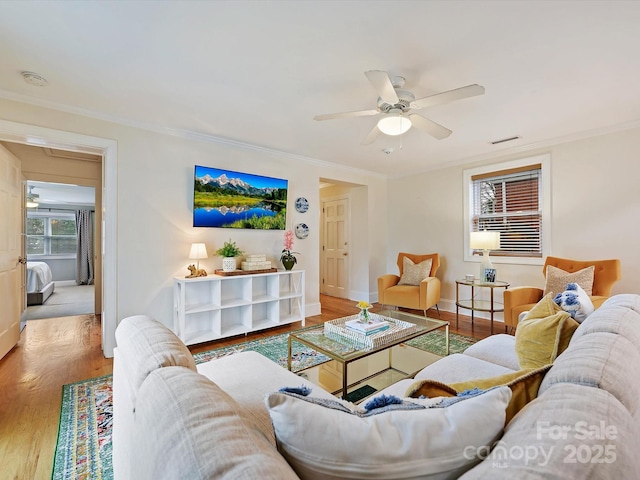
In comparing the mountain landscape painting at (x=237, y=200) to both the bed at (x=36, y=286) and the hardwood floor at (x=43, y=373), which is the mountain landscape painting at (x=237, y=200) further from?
the bed at (x=36, y=286)

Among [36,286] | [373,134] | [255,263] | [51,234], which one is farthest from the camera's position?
[51,234]

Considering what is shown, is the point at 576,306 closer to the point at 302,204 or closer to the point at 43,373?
the point at 302,204

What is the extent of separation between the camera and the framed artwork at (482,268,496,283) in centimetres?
375

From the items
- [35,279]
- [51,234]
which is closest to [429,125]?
[35,279]

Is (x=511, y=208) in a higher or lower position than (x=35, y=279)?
higher

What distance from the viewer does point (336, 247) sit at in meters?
6.04

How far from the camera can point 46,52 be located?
1.94 metres

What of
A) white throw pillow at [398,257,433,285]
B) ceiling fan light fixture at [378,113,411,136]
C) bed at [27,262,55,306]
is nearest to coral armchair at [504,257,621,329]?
white throw pillow at [398,257,433,285]

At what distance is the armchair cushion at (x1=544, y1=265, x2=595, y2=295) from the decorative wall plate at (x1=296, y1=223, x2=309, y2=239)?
9.74ft

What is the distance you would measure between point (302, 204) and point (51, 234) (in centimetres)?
772

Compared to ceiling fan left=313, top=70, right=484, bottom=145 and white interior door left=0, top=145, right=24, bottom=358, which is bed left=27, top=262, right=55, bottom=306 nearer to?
white interior door left=0, top=145, right=24, bottom=358

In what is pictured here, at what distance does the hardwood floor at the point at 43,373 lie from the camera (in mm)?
1594

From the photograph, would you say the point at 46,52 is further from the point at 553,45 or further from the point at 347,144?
the point at 553,45

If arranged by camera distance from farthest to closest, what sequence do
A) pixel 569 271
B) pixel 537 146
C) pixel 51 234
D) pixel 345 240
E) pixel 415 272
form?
pixel 51 234
pixel 345 240
pixel 415 272
pixel 537 146
pixel 569 271
